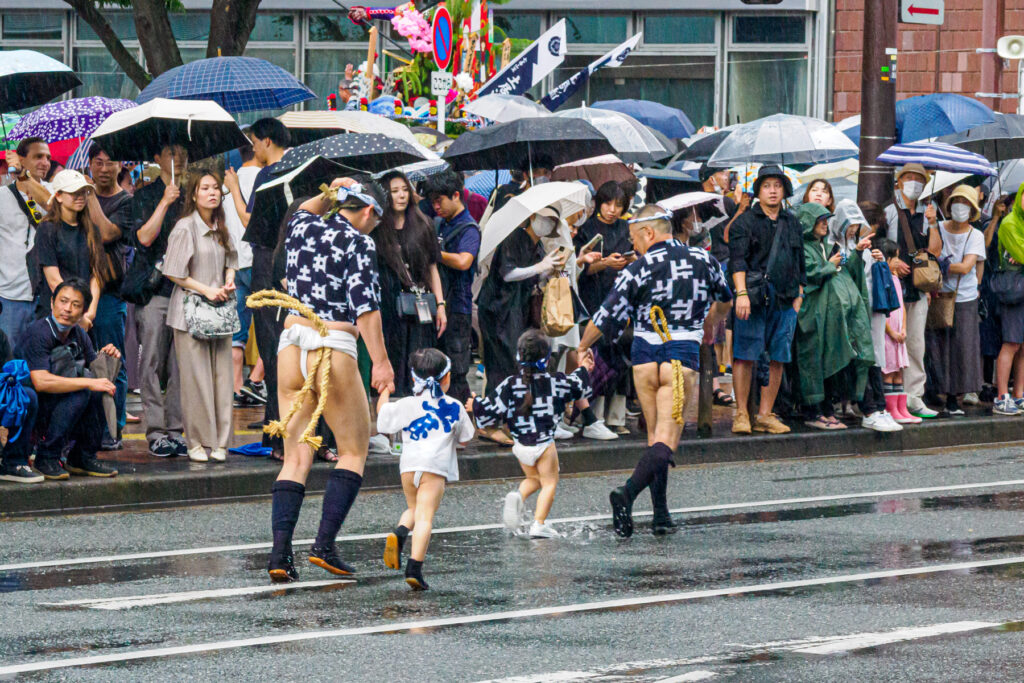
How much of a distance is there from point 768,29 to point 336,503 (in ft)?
72.7

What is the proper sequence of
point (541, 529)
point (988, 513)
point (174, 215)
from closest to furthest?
point (541, 529) < point (988, 513) < point (174, 215)

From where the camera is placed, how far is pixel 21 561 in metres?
8.69

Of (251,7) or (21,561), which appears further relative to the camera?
(251,7)

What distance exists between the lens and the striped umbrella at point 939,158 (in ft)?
45.2

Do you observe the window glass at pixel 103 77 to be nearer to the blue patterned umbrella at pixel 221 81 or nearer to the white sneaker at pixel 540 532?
the blue patterned umbrella at pixel 221 81

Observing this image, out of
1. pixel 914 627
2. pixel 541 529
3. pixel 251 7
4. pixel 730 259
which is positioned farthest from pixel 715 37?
pixel 914 627

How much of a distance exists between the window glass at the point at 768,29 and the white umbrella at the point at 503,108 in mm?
13765

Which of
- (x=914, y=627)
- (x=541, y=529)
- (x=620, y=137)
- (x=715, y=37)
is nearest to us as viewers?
(x=914, y=627)

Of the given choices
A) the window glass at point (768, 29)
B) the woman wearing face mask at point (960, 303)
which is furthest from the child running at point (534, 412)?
the window glass at point (768, 29)

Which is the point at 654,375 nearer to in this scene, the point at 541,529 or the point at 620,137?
the point at 541,529

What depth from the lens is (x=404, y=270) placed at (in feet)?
38.9

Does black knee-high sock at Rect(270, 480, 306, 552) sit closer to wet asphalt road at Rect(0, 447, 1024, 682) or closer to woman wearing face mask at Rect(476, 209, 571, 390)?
wet asphalt road at Rect(0, 447, 1024, 682)

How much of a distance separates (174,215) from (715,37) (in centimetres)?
1883

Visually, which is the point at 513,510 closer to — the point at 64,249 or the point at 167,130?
the point at 64,249
